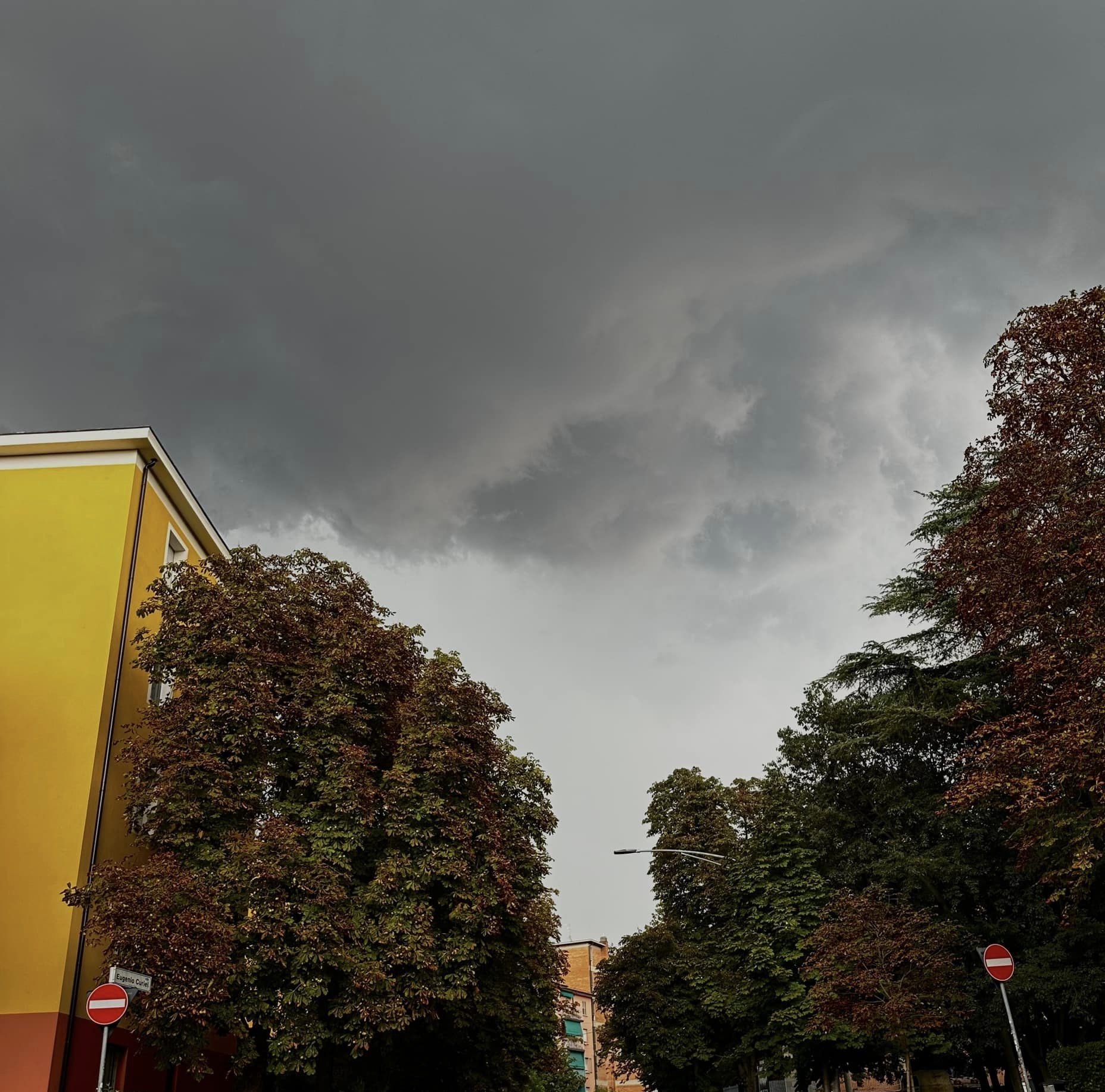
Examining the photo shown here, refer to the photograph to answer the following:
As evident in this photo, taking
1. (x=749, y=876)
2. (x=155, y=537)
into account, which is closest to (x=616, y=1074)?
(x=749, y=876)

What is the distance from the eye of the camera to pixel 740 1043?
36.2 metres

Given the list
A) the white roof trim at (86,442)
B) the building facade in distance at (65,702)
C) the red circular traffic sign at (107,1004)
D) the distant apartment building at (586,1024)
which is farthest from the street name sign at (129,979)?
the distant apartment building at (586,1024)

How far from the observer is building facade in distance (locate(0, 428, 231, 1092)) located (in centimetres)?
1789

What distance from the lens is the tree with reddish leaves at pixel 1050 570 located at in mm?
Answer: 17828

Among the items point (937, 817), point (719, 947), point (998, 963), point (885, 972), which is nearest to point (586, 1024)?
point (719, 947)

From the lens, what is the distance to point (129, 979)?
12.9 metres

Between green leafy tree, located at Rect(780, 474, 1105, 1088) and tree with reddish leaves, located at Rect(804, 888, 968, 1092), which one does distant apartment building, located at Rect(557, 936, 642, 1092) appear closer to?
green leafy tree, located at Rect(780, 474, 1105, 1088)

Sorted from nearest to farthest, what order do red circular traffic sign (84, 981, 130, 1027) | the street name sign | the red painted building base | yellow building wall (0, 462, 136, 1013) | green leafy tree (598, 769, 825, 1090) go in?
Answer: red circular traffic sign (84, 981, 130, 1027), the street name sign, the red painted building base, yellow building wall (0, 462, 136, 1013), green leafy tree (598, 769, 825, 1090)

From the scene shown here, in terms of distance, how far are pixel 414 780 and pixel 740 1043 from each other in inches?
905

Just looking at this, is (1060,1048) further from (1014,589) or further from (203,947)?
(203,947)

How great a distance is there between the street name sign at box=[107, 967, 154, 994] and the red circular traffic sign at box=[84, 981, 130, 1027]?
0.29 ft

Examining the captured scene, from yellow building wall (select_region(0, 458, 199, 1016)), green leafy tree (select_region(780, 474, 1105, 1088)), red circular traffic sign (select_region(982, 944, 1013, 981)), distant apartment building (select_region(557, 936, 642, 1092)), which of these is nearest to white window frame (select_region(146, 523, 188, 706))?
yellow building wall (select_region(0, 458, 199, 1016))

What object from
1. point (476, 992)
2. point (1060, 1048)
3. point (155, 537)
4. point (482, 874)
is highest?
point (155, 537)

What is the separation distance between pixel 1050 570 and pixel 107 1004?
1688 centimetres
